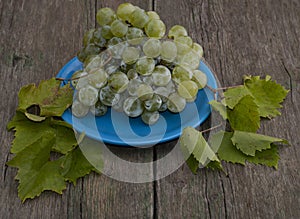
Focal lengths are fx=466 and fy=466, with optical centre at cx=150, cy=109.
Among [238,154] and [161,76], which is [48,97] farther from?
[238,154]

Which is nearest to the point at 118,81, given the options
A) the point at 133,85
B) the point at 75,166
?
the point at 133,85

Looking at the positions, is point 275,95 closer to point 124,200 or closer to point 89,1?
point 124,200

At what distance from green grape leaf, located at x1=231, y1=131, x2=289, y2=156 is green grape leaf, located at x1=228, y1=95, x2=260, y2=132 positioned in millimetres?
29

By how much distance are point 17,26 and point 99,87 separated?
2.20ft

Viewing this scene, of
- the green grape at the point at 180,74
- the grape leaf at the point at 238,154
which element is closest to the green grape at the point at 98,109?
the green grape at the point at 180,74

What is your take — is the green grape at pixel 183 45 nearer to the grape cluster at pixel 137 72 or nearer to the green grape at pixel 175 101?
the grape cluster at pixel 137 72

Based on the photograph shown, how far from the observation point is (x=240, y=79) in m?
1.56

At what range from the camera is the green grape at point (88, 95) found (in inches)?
49.9

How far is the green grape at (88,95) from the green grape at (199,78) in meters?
0.28

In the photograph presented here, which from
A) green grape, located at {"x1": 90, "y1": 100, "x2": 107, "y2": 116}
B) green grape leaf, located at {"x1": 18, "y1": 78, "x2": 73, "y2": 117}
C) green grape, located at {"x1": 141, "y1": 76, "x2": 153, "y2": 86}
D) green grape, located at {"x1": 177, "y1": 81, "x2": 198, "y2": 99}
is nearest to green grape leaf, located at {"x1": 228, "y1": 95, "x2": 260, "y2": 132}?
green grape, located at {"x1": 177, "y1": 81, "x2": 198, "y2": 99}

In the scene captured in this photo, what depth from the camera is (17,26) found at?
177 cm

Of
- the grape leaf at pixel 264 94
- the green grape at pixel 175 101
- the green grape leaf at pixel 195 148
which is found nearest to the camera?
the green grape leaf at pixel 195 148

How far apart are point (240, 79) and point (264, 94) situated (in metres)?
0.14

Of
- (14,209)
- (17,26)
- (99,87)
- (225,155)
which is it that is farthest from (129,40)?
(17,26)
